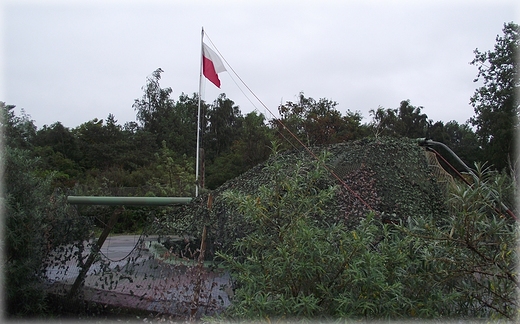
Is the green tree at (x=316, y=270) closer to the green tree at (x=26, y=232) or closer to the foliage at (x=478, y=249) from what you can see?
the foliage at (x=478, y=249)

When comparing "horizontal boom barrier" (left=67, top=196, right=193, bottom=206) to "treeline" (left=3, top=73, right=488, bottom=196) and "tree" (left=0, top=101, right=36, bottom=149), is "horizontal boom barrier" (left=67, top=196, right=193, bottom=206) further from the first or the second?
"treeline" (left=3, top=73, right=488, bottom=196)

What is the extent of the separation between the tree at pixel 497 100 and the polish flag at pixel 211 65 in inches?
556

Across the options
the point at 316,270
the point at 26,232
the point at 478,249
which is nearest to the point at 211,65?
the point at 26,232

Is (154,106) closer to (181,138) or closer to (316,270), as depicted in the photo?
(181,138)

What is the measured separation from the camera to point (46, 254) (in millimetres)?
4863

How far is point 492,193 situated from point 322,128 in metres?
15.4

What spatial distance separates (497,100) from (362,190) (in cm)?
2349

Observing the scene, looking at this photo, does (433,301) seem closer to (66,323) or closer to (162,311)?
(162,311)

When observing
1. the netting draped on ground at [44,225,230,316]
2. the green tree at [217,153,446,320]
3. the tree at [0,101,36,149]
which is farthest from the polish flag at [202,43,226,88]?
the green tree at [217,153,446,320]

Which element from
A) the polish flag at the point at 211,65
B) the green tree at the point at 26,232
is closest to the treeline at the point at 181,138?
the polish flag at the point at 211,65

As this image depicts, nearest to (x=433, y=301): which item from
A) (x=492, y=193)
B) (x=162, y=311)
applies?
(x=492, y=193)

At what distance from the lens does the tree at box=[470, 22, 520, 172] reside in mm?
22188

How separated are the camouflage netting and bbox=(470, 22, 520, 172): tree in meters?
19.5

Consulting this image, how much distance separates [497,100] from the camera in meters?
24.4
